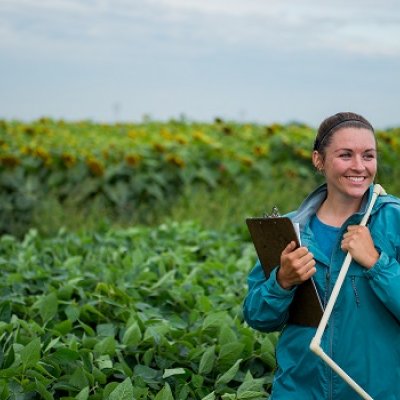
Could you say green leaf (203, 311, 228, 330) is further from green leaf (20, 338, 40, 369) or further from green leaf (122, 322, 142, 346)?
green leaf (20, 338, 40, 369)

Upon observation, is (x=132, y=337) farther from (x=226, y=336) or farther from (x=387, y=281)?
(x=387, y=281)

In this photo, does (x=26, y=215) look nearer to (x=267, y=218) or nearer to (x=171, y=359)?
(x=171, y=359)

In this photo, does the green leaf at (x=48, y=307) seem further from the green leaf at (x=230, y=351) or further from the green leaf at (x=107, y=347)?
the green leaf at (x=230, y=351)

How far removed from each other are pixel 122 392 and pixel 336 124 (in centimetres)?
115

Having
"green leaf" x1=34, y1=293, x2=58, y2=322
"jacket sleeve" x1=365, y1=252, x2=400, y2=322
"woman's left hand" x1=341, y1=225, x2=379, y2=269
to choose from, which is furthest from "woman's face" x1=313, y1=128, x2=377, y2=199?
"green leaf" x1=34, y1=293, x2=58, y2=322

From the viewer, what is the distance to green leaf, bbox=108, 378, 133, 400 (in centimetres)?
306

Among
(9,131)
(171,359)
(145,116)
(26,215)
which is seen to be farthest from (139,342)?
(145,116)

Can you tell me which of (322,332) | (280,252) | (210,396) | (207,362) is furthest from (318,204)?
(207,362)

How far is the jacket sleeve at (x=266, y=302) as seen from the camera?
2.75m

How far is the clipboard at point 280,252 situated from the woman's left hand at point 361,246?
150mm

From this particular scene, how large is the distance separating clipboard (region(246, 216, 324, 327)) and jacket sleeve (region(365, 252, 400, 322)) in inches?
7.1

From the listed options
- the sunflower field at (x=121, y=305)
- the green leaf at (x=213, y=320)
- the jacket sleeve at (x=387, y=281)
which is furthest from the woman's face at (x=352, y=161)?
the green leaf at (x=213, y=320)

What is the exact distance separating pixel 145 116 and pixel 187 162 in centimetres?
483

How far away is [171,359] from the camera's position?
3.60m
